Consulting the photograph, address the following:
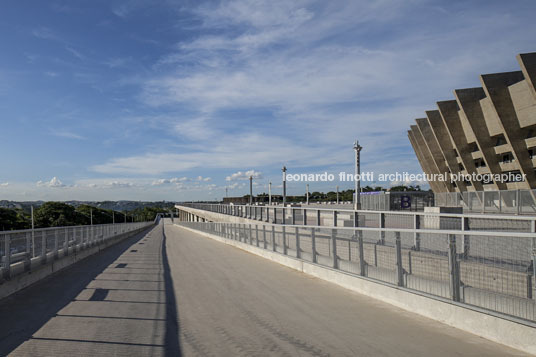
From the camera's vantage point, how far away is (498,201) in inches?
1284

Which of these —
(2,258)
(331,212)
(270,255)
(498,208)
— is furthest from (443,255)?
(498,208)

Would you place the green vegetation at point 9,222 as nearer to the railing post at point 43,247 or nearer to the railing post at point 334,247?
the railing post at point 43,247

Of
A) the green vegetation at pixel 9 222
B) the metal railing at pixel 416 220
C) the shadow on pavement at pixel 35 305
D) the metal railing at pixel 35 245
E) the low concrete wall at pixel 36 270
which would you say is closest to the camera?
the shadow on pavement at pixel 35 305

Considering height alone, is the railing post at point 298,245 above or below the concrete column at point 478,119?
below

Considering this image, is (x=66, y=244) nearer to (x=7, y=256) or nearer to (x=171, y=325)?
(x=7, y=256)

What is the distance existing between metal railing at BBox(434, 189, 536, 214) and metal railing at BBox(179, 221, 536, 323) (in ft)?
72.1

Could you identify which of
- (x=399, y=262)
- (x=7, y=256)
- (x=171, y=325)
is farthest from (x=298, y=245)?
(x=7, y=256)

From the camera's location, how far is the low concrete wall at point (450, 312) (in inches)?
232

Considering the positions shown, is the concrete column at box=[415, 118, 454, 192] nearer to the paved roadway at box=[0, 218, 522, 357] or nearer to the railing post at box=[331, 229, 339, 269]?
the railing post at box=[331, 229, 339, 269]

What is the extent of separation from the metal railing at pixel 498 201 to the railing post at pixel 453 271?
80.6ft

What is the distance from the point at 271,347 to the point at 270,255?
12.3 meters

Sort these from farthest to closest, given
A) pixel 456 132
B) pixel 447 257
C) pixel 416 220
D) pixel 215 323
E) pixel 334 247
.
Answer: pixel 456 132
pixel 334 247
pixel 416 220
pixel 215 323
pixel 447 257

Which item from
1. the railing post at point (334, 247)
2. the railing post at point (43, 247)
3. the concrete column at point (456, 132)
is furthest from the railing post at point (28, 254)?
the concrete column at point (456, 132)

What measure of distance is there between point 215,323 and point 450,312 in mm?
3802
